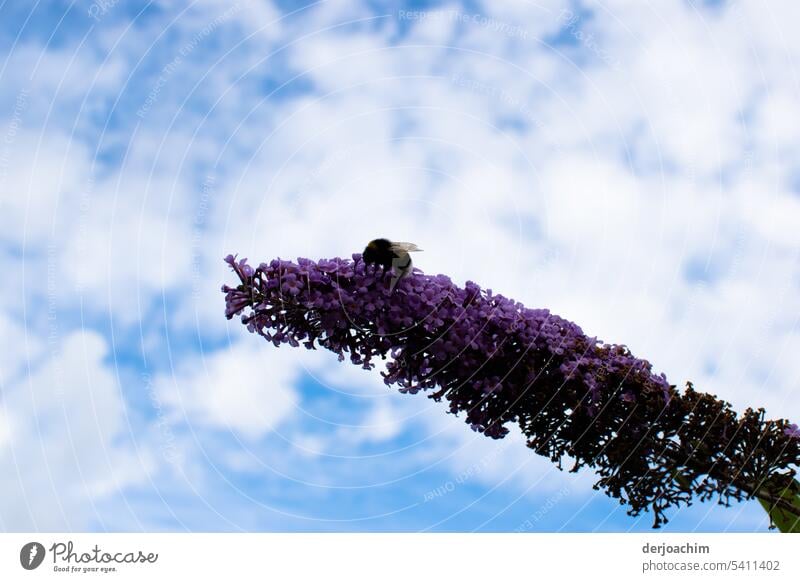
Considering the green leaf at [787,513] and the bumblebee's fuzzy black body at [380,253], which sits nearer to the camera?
the bumblebee's fuzzy black body at [380,253]

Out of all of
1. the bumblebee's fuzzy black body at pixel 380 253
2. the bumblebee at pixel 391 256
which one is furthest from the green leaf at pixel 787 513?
the bumblebee's fuzzy black body at pixel 380 253

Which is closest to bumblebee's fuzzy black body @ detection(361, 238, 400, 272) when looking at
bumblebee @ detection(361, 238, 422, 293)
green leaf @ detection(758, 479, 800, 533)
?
bumblebee @ detection(361, 238, 422, 293)

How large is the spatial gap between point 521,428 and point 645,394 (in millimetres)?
1060

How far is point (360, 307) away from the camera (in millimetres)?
6113

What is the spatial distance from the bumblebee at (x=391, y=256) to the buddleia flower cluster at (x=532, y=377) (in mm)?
83

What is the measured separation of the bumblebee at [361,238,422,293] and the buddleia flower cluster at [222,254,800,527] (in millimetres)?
83

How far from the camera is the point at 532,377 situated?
251 inches

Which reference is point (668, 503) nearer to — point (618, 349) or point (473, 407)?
point (618, 349)

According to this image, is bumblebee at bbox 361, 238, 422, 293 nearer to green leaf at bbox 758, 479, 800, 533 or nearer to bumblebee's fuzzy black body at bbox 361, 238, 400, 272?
bumblebee's fuzzy black body at bbox 361, 238, 400, 272

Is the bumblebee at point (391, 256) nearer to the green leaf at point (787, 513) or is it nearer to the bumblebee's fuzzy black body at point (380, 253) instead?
the bumblebee's fuzzy black body at point (380, 253)

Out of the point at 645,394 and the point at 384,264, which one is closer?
the point at 384,264

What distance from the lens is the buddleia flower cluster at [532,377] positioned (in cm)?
619
